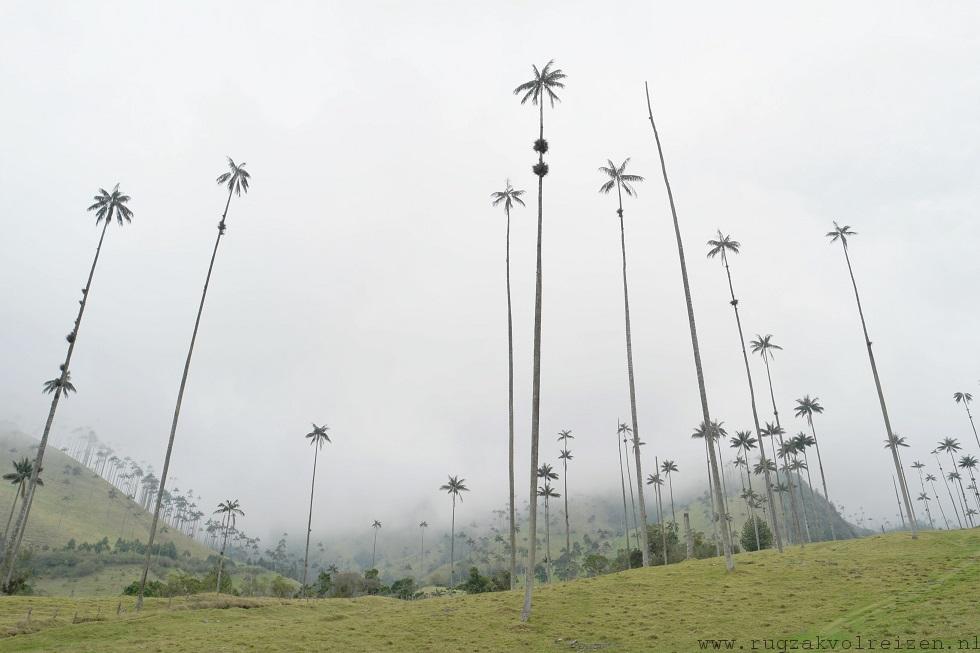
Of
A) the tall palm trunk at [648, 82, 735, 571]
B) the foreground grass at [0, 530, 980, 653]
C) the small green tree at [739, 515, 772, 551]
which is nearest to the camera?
the foreground grass at [0, 530, 980, 653]

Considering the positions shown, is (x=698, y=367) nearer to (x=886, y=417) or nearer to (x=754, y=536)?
(x=886, y=417)

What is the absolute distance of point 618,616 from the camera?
31.4 metres

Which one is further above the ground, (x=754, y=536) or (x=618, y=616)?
(x=754, y=536)

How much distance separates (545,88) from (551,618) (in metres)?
37.6

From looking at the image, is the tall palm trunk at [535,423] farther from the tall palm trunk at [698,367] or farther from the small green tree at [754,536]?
the small green tree at [754,536]

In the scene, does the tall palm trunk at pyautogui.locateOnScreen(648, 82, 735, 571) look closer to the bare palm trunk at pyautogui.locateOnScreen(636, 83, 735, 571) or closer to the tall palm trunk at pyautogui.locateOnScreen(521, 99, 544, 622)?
the bare palm trunk at pyautogui.locateOnScreen(636, 83, 735, 571)

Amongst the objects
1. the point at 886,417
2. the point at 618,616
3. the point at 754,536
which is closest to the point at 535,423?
the point at 618,616

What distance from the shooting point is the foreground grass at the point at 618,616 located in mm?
25859

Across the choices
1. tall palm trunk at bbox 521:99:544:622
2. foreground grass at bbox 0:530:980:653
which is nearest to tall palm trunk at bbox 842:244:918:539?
foreground grass at bbox 0:530:980:653

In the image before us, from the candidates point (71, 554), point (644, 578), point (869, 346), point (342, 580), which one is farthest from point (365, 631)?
point (71, 554)

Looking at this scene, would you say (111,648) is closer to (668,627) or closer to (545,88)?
(668,627)

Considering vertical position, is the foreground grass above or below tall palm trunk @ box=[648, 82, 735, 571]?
below

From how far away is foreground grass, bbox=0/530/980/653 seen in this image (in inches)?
1018

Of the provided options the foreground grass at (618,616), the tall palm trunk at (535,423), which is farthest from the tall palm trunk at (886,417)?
the tall palm trunk at (535,423)
